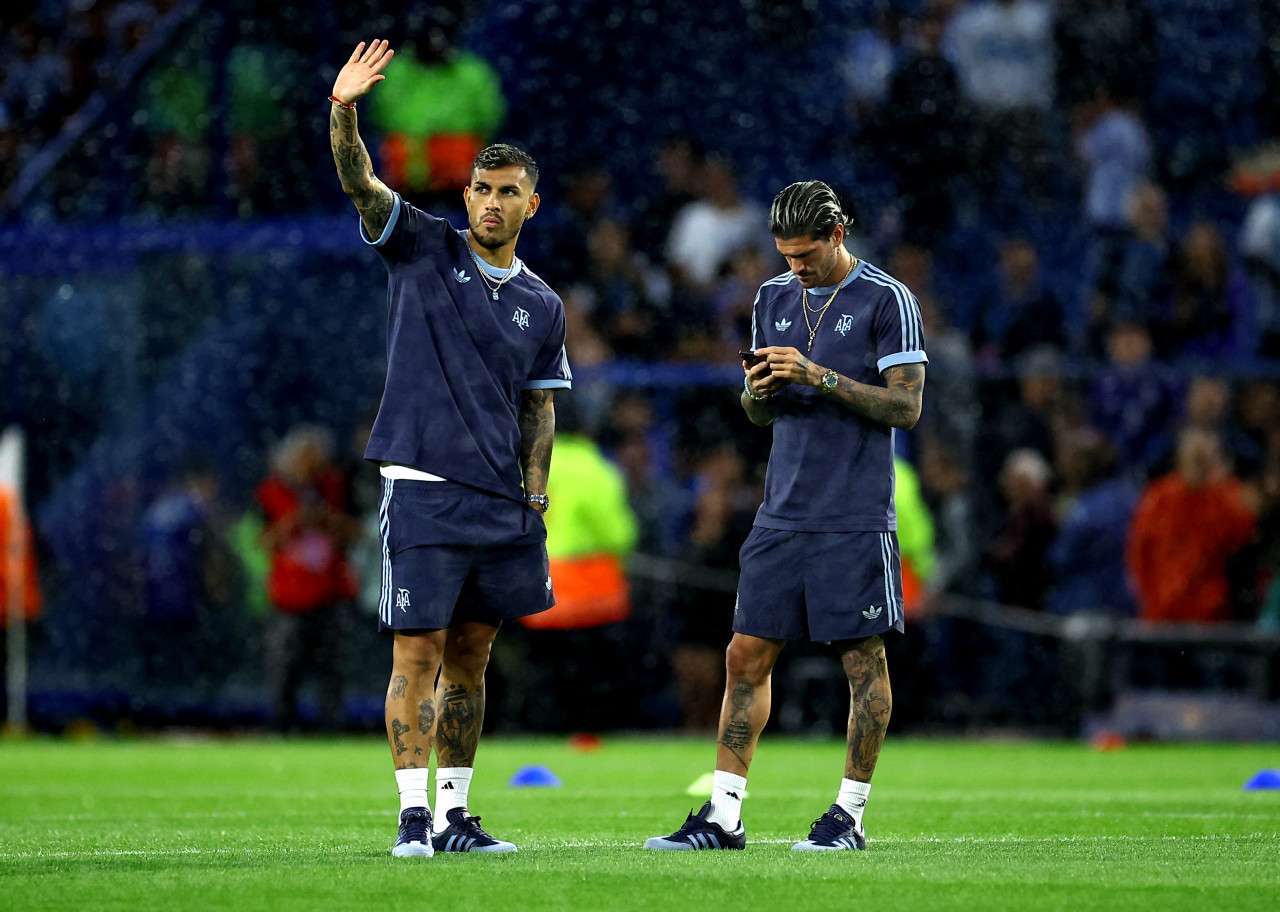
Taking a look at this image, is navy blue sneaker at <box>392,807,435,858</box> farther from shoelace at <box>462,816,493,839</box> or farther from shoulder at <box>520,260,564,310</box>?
shoulder at <box>520,260,564,310</box>

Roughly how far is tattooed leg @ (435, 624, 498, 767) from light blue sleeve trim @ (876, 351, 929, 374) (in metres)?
1.40

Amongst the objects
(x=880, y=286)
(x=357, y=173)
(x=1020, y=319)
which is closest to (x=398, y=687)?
(x=357, y=173)

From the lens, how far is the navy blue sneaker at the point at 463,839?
564cm

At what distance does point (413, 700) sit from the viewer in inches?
222

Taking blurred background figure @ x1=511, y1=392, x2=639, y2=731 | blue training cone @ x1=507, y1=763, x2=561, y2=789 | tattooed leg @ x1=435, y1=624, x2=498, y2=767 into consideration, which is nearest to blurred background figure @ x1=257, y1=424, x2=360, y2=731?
blurred background figure @ x1=511, y1=392, x2=639, y2=731

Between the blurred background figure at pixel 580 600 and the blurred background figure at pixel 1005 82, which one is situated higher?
the blurred background figure at pixel 1005 82

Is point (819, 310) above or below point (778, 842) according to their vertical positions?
above

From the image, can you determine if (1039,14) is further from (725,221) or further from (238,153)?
(238,153)

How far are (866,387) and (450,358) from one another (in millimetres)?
1216

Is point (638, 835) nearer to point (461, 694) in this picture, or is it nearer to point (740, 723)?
point (740, 723)

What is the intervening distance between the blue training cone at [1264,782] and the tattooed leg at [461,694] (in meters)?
4.21

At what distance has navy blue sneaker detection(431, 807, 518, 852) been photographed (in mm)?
5641

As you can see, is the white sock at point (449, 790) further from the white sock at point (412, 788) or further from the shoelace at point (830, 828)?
the shoelace at point (830, 828)

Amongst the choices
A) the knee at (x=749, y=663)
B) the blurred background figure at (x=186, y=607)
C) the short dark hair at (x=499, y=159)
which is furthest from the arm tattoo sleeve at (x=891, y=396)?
the blurred background figure at (x=186, y=607)
